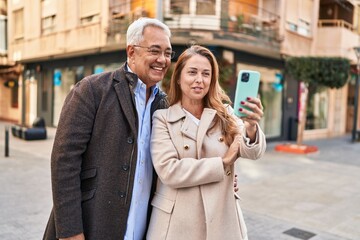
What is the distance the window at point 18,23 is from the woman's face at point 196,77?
269 inches

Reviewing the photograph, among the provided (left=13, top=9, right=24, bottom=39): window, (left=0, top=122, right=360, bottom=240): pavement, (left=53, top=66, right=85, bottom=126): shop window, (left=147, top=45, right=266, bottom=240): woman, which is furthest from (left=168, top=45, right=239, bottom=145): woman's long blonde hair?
(left=53, top=66, right=85, bottom=126): shop window

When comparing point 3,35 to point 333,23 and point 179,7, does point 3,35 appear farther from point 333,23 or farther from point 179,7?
point 333,23

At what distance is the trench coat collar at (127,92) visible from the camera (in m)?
1.83

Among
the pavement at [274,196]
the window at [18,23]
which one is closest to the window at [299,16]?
the pavement at [274,196]

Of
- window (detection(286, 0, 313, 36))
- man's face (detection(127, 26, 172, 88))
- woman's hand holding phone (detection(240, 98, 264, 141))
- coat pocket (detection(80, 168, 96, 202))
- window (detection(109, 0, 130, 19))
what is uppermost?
window (detection(286, 0, 313, 36))

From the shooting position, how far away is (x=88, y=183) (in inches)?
72.4

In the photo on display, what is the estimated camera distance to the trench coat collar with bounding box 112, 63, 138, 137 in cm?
183

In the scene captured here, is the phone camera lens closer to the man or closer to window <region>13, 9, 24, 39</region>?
the man

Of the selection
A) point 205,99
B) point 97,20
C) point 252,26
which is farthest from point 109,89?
point 252,26

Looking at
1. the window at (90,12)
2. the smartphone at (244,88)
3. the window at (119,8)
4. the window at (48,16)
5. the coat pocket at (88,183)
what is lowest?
the coat pocket at (88,183)

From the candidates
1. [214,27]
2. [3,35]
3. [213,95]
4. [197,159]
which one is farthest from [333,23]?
[197,159]

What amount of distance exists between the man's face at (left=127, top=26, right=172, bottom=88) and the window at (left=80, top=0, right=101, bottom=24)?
7.29m

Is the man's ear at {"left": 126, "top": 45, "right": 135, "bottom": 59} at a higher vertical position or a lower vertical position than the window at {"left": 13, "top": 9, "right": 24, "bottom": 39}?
lower

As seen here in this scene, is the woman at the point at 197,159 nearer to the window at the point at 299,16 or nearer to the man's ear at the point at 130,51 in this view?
the man's ear at the point at 130,51
